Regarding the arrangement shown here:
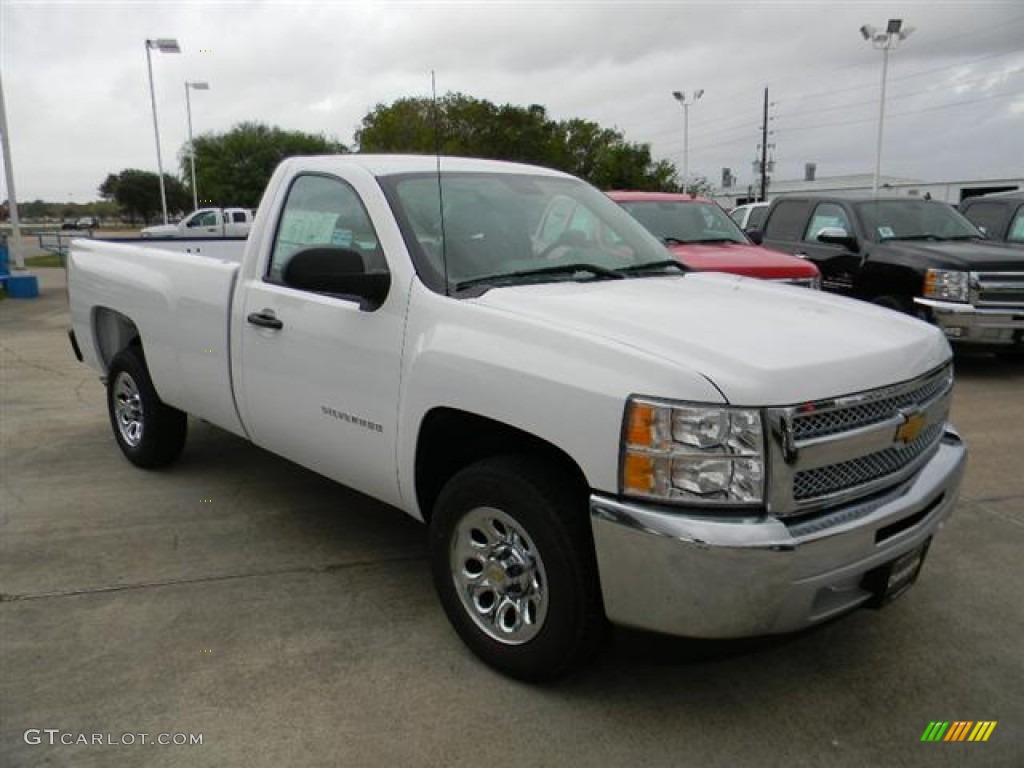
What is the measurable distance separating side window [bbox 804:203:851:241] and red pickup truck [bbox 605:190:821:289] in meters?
1.37

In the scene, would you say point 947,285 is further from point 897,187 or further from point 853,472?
point 897,187

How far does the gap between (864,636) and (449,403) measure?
191cm

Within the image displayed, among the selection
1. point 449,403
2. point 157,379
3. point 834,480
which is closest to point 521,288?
point 449,403

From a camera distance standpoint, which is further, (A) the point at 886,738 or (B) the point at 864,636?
(B) the point at 864,636

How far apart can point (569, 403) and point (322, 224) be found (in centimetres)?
187

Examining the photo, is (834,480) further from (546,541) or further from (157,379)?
(157,379)

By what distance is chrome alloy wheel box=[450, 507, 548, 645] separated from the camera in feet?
9.66

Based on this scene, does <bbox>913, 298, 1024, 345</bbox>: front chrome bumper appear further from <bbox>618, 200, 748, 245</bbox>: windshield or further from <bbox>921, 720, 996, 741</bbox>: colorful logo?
<bbox>921, 720, 996, 741</bbox>: colorful logo

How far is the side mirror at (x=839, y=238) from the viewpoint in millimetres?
9062

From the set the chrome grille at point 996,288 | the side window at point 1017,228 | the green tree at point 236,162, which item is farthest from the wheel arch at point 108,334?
the green tree at point 236,162

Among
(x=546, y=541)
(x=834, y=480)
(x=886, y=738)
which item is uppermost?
(x=834, y=480)

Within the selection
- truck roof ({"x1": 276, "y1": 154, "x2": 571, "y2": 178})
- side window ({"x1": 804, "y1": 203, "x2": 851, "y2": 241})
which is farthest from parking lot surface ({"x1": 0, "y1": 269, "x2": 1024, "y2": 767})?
side window ({"x1": 804, "y1": 203, "x2": 851, "y2": 241})

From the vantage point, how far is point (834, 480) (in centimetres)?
269

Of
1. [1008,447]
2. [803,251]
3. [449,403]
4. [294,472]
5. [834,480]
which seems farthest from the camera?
[803,251]
